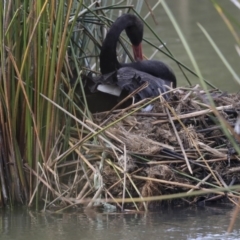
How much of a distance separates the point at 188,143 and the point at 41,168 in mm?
745

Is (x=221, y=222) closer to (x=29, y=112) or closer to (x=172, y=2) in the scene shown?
(x=29, y=112)

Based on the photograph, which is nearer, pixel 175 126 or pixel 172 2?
pixel 175 126

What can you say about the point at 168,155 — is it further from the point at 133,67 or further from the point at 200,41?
the point at 200,41

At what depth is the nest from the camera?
126 inches

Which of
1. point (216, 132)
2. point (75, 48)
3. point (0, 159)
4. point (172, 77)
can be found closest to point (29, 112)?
point (0, 159)

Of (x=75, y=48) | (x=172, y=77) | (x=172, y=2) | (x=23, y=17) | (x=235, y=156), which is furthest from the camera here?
(x=172, y=2)

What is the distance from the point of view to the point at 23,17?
3.14m

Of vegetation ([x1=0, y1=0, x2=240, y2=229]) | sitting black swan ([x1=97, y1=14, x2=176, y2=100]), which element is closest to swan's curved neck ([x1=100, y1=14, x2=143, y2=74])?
sitting black swan ([x1=97, y1=14, x2=176, y2=100])

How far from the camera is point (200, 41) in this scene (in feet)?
26.5

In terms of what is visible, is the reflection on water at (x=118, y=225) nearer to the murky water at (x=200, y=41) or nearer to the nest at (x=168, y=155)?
the nest at (x=168, y=155)

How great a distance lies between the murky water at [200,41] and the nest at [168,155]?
183 cm

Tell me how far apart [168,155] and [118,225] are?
557 millimetres

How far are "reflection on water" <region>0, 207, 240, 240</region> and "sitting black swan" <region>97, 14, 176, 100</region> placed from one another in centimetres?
92

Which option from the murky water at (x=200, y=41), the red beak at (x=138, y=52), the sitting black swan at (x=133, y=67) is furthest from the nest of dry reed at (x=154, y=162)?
the murky water at (x=200, y=41)
